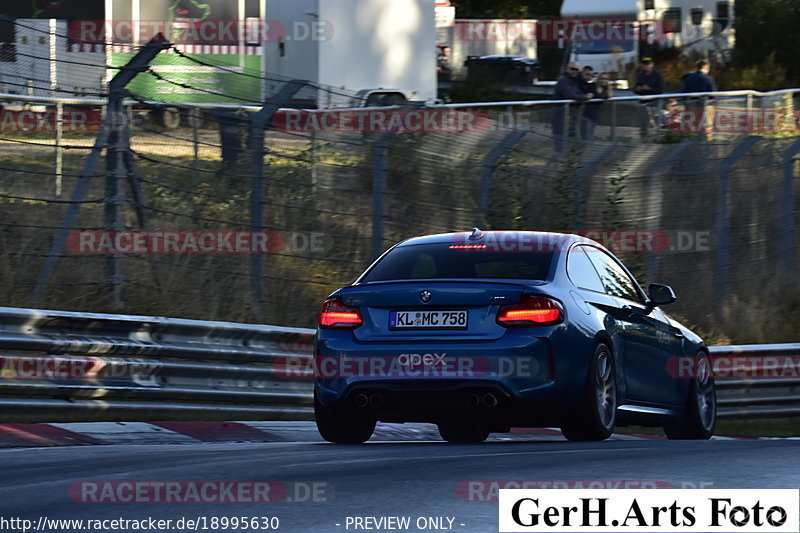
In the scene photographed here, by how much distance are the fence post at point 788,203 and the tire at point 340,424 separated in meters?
9.78

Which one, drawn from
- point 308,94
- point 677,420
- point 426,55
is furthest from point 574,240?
point 426,55

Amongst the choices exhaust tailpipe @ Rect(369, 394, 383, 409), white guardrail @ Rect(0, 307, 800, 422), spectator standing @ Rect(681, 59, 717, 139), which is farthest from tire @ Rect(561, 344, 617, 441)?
spectator standing @ Rect(681, 59, 717, 139)

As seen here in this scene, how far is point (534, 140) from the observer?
1636cm

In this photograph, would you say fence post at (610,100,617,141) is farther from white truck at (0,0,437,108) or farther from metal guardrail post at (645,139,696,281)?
white truck at (0,0,437,108)

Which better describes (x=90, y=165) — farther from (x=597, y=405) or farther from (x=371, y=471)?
(x=371, y=471)

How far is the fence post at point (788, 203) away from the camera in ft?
59.3

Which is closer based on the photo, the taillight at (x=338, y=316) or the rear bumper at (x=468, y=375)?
the rear bumper at (x=468, y=375)

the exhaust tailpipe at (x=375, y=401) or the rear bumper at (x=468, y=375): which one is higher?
the rear bumper at (x=468, y=375)

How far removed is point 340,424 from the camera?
960cm

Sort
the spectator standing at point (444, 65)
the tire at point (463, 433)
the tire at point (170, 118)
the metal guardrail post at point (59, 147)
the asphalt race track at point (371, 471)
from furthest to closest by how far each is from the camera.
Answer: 1. the spectator standing at point (444, 65)
2. the tire at point (170, 118)
3. the metal guardrail post at point (59, 147)
4. the tire at point (463, 433)
5. the asphalt race track at point (371, 471)

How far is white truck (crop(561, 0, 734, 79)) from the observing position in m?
39.5

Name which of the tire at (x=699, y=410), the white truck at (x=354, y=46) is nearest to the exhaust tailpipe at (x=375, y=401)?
the tire at (x=699, y=410)

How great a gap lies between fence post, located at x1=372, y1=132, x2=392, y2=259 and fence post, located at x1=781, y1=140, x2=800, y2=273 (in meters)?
6.30

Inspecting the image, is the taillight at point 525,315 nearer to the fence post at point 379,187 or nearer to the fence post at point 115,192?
the fence post at point 115,192
